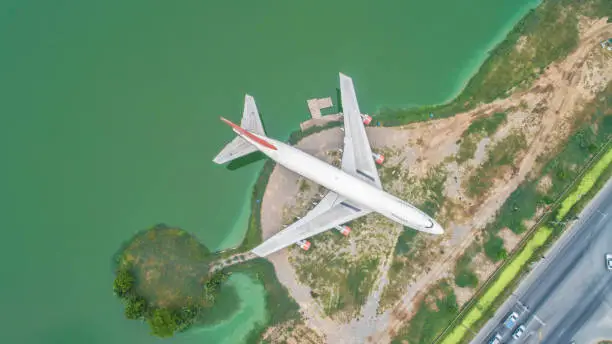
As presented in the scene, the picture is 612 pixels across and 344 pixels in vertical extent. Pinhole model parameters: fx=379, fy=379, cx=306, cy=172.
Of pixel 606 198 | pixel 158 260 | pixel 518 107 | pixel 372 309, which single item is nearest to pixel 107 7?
pixel 158 260

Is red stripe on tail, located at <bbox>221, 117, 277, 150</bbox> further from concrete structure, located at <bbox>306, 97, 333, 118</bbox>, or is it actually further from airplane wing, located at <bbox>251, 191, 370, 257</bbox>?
airplane wing, located at <bbox>251, 191, 370, 257</bbox>

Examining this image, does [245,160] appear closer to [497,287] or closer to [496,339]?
[497,287]

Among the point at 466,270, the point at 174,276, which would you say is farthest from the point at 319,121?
the point at 174,276

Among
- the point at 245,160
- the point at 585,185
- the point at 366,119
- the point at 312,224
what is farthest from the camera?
the point at 245,160

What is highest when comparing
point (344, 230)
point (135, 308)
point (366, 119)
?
point (366, 119)

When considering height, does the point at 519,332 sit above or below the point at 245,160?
above

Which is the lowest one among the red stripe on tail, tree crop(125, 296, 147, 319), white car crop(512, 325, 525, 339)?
tree crop(125, 296, 147, 319)

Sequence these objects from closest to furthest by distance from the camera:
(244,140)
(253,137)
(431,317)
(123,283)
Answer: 1. (253,137)
2. (123,283)
3. (431,317)
4. (244,140)

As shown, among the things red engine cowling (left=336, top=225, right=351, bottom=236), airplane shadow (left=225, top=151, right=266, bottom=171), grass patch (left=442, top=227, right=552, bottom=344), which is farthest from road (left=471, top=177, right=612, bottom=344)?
airplane shadow (left=225, top=151, right=266, bottom=171)

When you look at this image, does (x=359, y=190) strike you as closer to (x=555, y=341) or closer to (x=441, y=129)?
(x=441, y=129)
